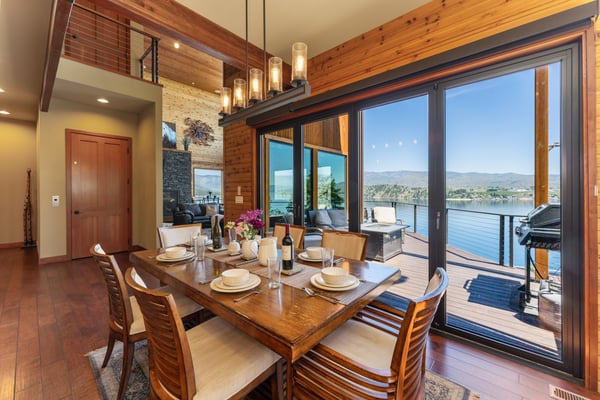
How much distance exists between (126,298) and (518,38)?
333 cm

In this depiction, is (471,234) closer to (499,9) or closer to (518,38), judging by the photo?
(518,38)

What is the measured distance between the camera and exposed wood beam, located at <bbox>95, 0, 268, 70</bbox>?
2205mm

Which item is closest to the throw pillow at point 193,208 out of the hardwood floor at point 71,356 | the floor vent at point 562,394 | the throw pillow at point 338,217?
the hardwood floor at point 71,356

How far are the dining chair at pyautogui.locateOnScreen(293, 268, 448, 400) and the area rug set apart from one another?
645 mm

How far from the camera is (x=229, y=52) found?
285 cm

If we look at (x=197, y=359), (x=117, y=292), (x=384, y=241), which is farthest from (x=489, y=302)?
(x=117, y=292)

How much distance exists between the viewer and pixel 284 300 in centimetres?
135

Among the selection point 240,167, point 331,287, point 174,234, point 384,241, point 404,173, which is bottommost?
point 384,241

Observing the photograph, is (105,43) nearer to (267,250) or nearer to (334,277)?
(267,250)

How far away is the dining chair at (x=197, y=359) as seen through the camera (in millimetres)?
1051

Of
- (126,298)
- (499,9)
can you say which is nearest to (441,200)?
(499,9)

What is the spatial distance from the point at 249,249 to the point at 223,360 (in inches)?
36.1

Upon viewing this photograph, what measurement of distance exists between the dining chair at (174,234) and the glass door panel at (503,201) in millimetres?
2788

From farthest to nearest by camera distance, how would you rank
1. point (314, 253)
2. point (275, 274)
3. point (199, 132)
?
1. point (199, 132)
2. point (314, 253)
3. point (275, 274)
